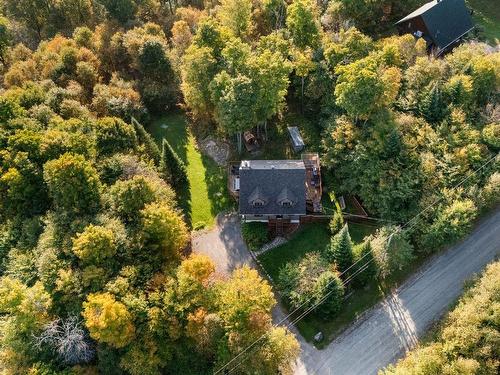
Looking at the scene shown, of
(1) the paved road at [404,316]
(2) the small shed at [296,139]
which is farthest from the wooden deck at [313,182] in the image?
(1) the paved road at [404,316]

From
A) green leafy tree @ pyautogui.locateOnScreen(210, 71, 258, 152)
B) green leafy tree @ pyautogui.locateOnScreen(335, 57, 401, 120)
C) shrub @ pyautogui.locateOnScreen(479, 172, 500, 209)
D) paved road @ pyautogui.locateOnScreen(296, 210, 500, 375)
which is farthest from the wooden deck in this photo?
shrub @ pyautogui.locateOnScreen(479, 172, 500, 209)

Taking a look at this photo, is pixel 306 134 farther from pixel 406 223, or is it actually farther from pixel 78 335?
pixel 78 335

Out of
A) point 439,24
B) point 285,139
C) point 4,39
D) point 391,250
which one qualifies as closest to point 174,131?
point 285,139

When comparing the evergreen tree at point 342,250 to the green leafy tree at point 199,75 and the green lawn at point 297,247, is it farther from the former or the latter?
the green leafy tree at point 199,75

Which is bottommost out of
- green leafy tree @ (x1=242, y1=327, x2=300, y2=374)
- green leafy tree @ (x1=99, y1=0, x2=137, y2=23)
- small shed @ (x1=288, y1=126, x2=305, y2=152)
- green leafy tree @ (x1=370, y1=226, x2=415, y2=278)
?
green leafy tree @ (x1=242, y1=327, x2=300, y2=374)

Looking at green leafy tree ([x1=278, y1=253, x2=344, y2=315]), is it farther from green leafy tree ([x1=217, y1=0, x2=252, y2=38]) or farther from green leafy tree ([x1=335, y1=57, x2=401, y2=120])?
green leafy tree ([x1=217, y1=0, x2=252, y2=38])

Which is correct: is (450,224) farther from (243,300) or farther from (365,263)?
(243,300)

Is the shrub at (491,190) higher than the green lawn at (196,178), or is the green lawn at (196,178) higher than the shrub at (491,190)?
the green lawn at (196,178)
